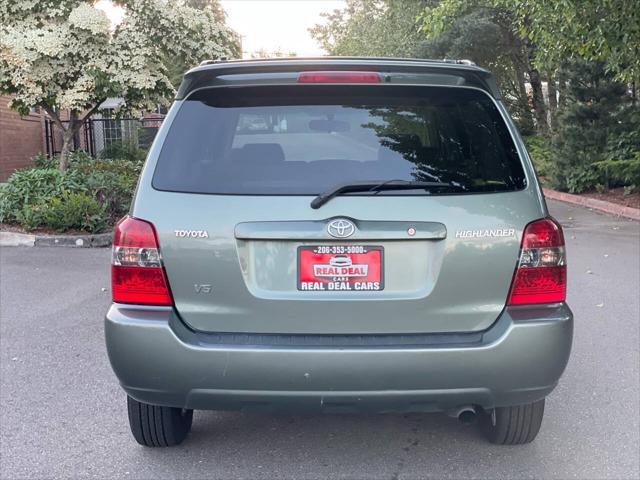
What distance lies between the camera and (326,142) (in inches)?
120

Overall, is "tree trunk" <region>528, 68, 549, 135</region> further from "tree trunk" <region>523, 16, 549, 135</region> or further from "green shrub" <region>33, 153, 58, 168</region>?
"green shrub" <region>33, 153, 58, 168</region>

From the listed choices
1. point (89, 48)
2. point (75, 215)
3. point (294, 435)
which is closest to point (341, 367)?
point (294, 435)

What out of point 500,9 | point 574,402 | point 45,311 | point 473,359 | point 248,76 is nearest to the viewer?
point 473,359

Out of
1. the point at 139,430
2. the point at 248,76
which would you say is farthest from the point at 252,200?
the point at 139,430

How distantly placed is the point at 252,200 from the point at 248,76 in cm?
57

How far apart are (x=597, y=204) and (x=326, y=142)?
12.9m

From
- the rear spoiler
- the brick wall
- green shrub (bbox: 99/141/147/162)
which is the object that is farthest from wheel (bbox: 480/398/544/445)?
the brick wall

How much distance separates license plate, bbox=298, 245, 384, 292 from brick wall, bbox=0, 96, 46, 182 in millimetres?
15475

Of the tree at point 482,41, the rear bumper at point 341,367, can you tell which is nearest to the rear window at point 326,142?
the rear bumper at point 341,367

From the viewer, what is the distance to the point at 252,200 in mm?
2852

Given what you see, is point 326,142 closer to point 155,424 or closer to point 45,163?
point 155,424

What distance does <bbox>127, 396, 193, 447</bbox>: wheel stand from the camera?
135 inches

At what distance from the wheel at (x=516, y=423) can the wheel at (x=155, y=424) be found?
1.58m

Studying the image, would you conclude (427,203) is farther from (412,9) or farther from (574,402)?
(412,9)
